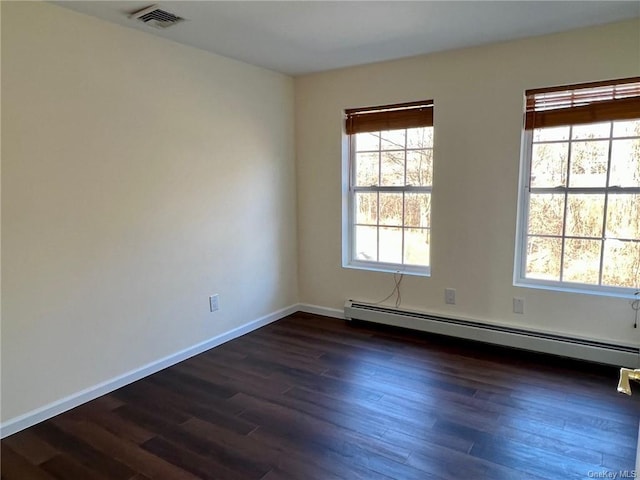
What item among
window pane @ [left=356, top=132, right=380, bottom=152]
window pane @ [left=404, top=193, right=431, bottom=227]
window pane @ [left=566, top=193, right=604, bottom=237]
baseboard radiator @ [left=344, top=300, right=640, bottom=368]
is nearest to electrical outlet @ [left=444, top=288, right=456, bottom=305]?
baseboard radiator @ [left=344, top=300, right=640, bottom=368]

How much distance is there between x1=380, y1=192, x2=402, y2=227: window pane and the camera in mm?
3824

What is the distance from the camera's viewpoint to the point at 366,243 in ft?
13.4

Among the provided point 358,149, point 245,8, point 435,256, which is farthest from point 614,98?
point 245,8

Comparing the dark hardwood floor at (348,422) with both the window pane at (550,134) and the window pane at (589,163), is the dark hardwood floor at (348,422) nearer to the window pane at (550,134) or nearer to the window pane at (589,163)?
the window pane at (589,163)

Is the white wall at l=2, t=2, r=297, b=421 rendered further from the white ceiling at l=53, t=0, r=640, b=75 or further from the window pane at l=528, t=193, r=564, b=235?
the window pane at l=528, t=193, r=564, b=235

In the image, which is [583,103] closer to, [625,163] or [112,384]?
[625,163]

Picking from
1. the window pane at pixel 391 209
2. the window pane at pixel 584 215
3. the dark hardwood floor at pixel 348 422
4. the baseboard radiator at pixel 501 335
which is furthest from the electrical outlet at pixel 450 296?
the window pane at pixel 584 215

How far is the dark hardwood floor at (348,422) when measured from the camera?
1987 millimetres

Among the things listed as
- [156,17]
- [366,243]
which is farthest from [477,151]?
[156,17]

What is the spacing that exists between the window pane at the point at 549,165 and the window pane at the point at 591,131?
9cm

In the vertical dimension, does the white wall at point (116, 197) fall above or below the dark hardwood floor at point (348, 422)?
above

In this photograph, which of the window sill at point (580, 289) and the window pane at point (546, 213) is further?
the window pane at point (546, 213)

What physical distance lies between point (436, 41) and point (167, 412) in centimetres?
309

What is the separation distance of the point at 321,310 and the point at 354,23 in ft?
8.65
